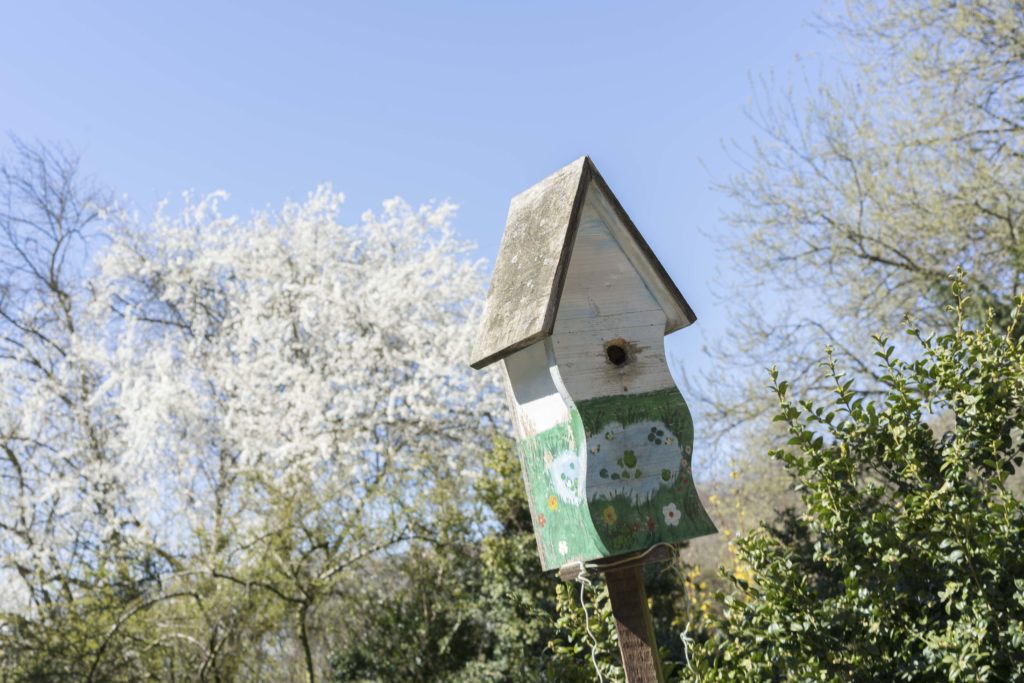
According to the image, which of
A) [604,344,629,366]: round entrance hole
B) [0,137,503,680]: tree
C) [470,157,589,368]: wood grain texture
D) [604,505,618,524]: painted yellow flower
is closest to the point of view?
[604,505,618,524]: painted yellow flower

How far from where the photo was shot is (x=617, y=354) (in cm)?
299

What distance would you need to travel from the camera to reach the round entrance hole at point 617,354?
A: 9.71 feet

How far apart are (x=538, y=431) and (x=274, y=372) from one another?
7.89 metres

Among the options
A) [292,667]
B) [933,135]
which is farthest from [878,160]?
[292,667]

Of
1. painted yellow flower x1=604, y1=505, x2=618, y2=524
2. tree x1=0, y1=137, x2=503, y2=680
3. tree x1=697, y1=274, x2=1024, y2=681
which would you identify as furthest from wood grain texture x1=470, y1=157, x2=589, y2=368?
tree x1=0, y1=137, x2=503, y2=680

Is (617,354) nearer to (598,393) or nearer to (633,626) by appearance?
(598,393)

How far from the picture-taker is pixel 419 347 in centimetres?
1047

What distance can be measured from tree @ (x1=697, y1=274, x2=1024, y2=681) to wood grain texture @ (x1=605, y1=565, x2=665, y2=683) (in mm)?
278

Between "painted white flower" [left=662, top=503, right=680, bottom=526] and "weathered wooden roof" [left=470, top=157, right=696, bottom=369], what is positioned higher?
"weathered wooden roof" [left=470, top=157, right=696, bottom=369]

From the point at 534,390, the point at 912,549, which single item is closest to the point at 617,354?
the point at 534,390

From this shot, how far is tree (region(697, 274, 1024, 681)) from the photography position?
109 inches

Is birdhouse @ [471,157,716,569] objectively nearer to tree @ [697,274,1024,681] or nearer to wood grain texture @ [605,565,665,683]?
wood grain texture @ [605,565,665,683]

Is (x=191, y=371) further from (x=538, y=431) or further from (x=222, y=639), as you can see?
(x=538, y=431)

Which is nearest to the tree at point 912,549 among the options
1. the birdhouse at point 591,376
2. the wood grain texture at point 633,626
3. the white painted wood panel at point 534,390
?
the wood grain texture at point 633,626
